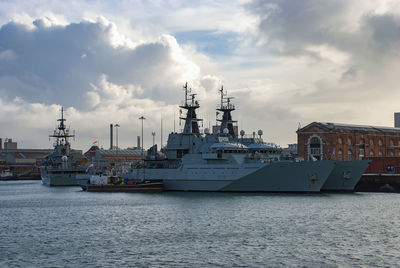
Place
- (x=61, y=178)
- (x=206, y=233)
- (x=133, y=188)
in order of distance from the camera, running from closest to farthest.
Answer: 1. (x=206, y=233)
2. (x=133, y=188)
3. (x=61, y=178)

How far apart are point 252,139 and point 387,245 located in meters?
37.6

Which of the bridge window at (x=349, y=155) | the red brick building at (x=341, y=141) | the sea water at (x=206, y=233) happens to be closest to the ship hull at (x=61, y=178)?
the red brick building at (x=341, y=141)

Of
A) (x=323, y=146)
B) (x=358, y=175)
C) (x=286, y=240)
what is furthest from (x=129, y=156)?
(x=286, y=240)

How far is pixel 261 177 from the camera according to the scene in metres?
58.9

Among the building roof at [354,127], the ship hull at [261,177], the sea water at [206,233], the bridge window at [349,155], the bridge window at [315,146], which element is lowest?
the sea water at [206,233]

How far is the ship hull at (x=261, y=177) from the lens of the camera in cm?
5803

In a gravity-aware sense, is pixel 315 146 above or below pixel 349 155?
above

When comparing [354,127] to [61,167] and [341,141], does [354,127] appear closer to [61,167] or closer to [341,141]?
[341,141]

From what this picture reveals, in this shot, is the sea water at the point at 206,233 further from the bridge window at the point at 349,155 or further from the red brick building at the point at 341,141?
the bridge window at the point at 349,155

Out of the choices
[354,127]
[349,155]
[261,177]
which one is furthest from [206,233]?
[354,127]

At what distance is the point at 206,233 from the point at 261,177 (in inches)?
1014

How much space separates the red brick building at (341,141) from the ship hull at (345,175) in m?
28.6

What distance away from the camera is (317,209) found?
148ft

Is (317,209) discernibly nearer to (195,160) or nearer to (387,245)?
(387,245)
